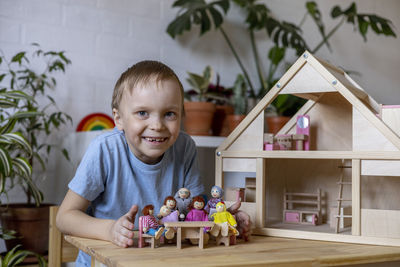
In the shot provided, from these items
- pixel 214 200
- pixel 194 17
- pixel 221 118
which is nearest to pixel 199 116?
pixel 221 118

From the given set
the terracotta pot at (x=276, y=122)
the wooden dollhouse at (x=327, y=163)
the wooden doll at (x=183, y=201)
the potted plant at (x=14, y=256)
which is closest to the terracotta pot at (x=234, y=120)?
the terracotta pot at (x=276, y=122)

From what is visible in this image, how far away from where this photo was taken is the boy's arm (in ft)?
2.61

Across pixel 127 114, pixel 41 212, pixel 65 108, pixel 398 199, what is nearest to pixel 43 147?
pixel 65 108

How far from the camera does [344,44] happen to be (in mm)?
2984

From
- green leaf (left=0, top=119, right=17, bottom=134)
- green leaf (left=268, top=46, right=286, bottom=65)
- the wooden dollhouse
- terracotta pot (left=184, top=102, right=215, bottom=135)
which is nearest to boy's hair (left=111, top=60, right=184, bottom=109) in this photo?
the wooden dollhouse

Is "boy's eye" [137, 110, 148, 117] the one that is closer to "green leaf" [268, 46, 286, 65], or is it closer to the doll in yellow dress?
the doll in yellow dress

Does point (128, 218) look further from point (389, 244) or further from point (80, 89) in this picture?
point (80, 89)

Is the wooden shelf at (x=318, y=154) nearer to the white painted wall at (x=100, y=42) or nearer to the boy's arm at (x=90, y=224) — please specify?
the boy's arm at (x=90, y=224)

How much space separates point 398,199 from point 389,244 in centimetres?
27

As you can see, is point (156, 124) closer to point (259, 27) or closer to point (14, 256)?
point (14, 256)

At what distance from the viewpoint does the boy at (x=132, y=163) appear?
92 centimetres

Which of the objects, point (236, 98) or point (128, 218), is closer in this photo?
point (128, 218)

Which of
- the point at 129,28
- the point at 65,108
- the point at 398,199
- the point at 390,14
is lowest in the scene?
the point at 398,199

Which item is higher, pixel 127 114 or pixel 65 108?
pixel 65 108
